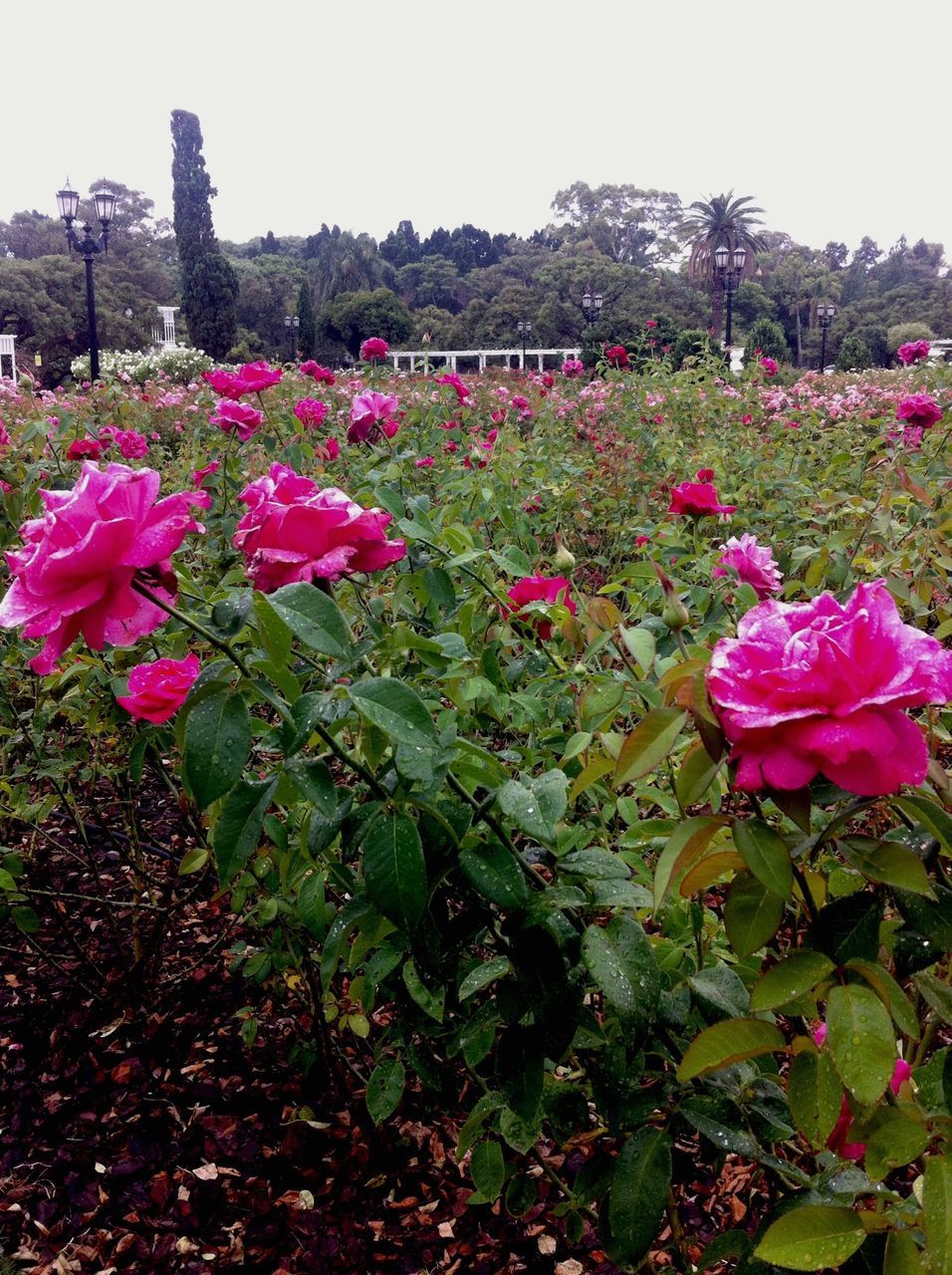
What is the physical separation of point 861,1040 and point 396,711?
342 millimetres

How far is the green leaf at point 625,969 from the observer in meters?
0.70

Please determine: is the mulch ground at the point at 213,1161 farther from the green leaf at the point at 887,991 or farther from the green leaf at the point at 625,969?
the green leaf at the point at 887,991

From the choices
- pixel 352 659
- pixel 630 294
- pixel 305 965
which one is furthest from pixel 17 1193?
pixel 630 294

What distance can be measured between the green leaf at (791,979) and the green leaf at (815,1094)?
0.07 m

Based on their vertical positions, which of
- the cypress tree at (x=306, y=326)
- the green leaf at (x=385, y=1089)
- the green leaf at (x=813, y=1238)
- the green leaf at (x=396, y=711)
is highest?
the cypress tree at (x=306, y=326)

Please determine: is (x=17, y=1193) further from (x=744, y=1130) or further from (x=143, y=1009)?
(x=744, y=1130)

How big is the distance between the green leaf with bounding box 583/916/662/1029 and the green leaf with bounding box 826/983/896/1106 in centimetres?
19

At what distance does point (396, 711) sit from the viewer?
0.62 metres

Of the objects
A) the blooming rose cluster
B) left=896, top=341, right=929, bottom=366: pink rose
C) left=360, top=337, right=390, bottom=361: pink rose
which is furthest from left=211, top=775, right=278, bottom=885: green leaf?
left=896, top=341, right=929, bottom=366: pink rose

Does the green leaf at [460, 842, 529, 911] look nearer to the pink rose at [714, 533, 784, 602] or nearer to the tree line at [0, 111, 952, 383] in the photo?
the pink rose at [714, 533, 784, 602]

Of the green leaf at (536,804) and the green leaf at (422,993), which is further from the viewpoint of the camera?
the green leaf at (422,993)

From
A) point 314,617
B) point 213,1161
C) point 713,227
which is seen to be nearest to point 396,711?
point 314,617

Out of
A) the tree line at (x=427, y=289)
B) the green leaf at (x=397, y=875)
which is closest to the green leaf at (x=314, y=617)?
the green leaf at (x=397, y=875)

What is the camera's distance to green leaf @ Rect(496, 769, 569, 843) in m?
0.69
